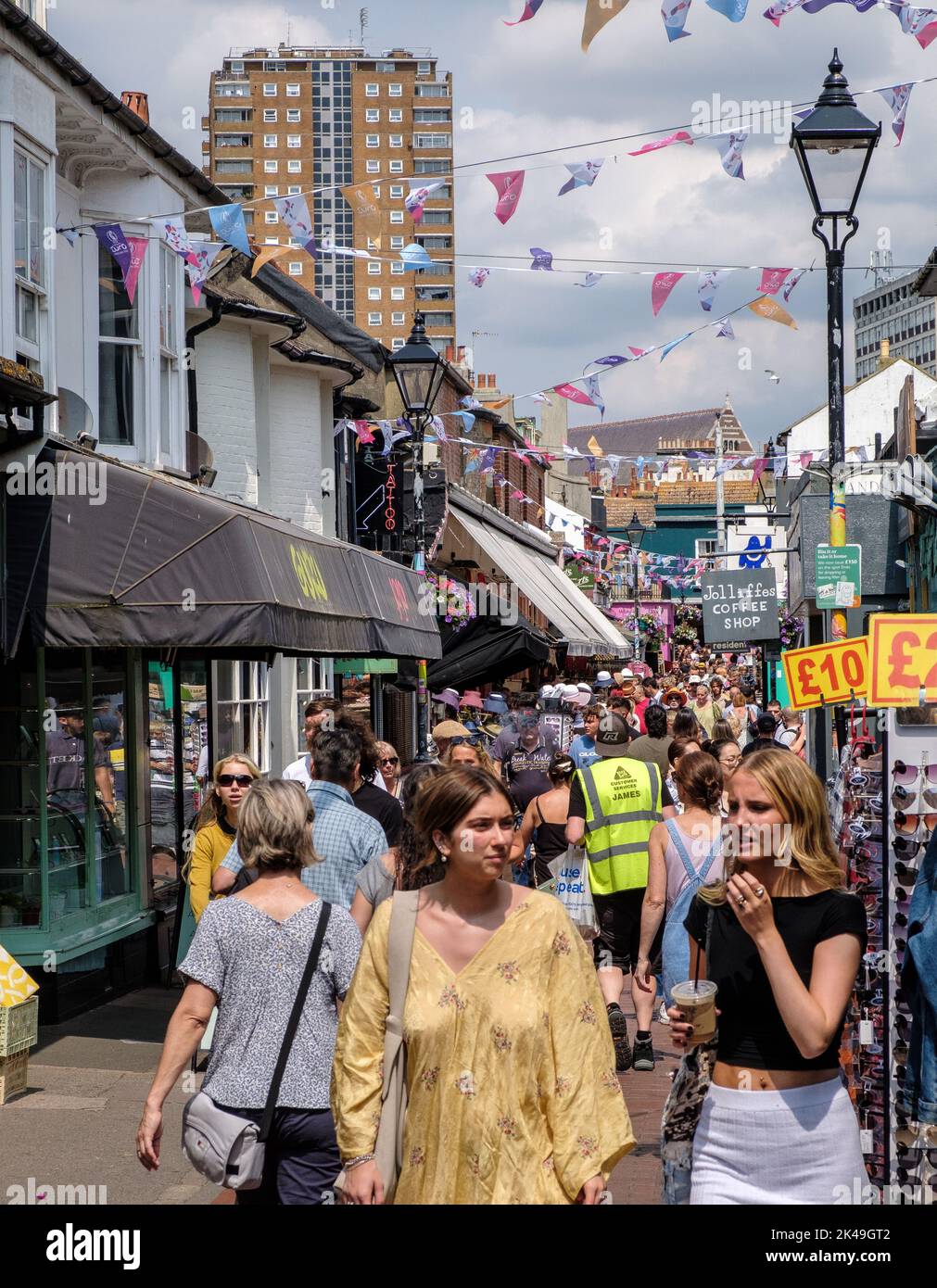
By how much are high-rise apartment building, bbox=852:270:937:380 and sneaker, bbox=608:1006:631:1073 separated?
17111 cm

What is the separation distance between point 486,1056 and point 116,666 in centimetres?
Result: 830

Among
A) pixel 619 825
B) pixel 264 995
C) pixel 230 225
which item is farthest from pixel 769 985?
pixel 230 225

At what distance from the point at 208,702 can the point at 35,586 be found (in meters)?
5.07

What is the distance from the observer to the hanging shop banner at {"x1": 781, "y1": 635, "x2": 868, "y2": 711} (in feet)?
24.4

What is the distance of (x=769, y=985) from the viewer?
154 inches

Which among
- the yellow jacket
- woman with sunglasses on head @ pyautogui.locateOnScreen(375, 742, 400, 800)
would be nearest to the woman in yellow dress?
the yellow jacket

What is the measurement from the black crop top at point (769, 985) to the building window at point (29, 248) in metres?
7.67

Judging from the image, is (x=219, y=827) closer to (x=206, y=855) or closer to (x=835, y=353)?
(x=206, y=855)

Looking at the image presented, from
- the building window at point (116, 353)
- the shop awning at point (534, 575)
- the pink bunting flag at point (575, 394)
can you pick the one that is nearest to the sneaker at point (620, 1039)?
the building window at point (116, 353)

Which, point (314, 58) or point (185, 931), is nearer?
point (185, 931)

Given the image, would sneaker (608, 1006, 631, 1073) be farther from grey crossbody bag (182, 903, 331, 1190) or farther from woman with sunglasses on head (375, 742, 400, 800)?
grey crossbody bag (182, 903, 331, 1190)

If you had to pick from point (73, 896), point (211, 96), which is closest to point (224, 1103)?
point (73, 896)

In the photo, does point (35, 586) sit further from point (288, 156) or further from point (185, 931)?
point (288, 156)

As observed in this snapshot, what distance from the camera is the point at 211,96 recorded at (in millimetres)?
106688
